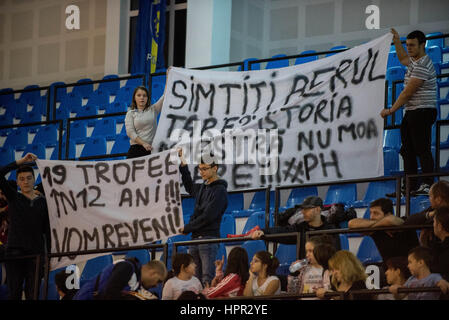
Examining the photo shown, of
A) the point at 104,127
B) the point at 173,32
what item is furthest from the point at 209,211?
the point at 173,32

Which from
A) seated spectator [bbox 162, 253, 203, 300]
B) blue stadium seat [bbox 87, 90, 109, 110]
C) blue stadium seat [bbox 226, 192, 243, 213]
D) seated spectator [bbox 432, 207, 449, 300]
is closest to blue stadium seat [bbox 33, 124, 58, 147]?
blue stadium seat [bbox 87, 90, 109, 110]

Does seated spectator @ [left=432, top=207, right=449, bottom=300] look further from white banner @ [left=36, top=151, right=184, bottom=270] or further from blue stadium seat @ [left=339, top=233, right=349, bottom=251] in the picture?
white banner @ [left=36, top=151, right=184, bottom=270]

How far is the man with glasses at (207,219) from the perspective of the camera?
329 inches

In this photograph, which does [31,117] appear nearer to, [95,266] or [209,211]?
[95,266]

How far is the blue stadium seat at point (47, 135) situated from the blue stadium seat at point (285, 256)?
5.40m

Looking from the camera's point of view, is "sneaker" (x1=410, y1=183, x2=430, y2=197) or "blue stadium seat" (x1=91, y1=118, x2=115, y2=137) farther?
"blue stadium seat" (x1=91, y1=118, x2=115, y2=137)

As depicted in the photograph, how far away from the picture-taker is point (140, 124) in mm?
10430

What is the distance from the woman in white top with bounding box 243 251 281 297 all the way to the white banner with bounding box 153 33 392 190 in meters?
1.97

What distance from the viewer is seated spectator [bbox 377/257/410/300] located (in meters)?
7.02

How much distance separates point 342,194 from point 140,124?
2259 millimetres

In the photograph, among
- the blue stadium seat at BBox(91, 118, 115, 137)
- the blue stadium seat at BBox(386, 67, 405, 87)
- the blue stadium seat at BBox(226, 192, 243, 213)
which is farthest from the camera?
the blue stadium seat at BBox(91, 118, 115, 137)

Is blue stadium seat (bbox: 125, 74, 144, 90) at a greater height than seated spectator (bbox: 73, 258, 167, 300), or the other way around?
blue stadium seat (bbox: 125, 74, 144, 90)

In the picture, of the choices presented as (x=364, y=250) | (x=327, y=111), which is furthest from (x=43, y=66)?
(x=364, y=250)
